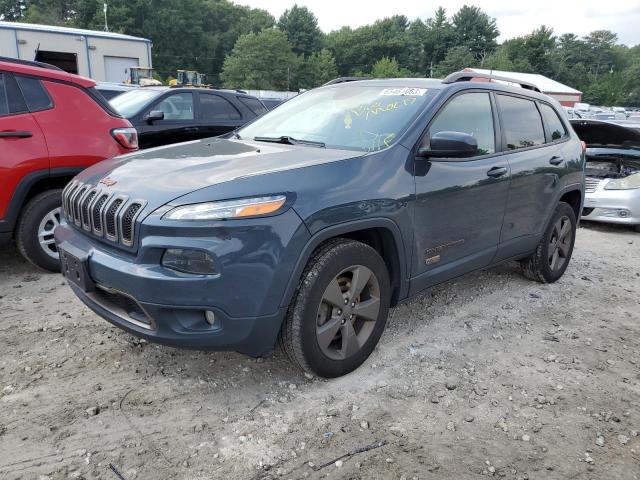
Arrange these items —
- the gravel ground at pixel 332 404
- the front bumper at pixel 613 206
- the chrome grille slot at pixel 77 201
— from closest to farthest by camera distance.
A: the gravel ground at pixel 332 404
the chrome grille slot at pixel 77 201
the front bumper at pixel 613 206

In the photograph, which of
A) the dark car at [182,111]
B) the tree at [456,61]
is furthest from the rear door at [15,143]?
the tree at [456,61]

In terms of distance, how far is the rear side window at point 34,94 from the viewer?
171 inches

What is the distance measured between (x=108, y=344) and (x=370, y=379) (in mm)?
1674

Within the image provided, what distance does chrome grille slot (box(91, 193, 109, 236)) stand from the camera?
2684mm

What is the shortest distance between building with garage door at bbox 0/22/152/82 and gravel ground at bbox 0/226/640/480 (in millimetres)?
27103

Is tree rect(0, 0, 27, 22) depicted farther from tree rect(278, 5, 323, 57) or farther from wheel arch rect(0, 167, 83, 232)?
wheel arch rect(0, 167, 83, 232)

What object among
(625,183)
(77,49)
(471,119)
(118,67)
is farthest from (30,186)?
(118,67)

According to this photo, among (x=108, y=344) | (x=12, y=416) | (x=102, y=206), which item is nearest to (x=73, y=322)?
(x=108, y=344)

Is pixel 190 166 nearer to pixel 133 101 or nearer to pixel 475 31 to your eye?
pixel 133 101

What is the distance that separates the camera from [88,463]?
7.45 feet

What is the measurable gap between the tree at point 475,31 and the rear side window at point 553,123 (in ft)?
327

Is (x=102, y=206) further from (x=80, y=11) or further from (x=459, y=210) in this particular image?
(x=80, y=11)

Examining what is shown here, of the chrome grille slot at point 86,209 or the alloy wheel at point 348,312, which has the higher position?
the chrome grille slot at point 86,209

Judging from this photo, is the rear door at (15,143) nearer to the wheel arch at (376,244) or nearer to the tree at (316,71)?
the wheel arch at (376,244)
